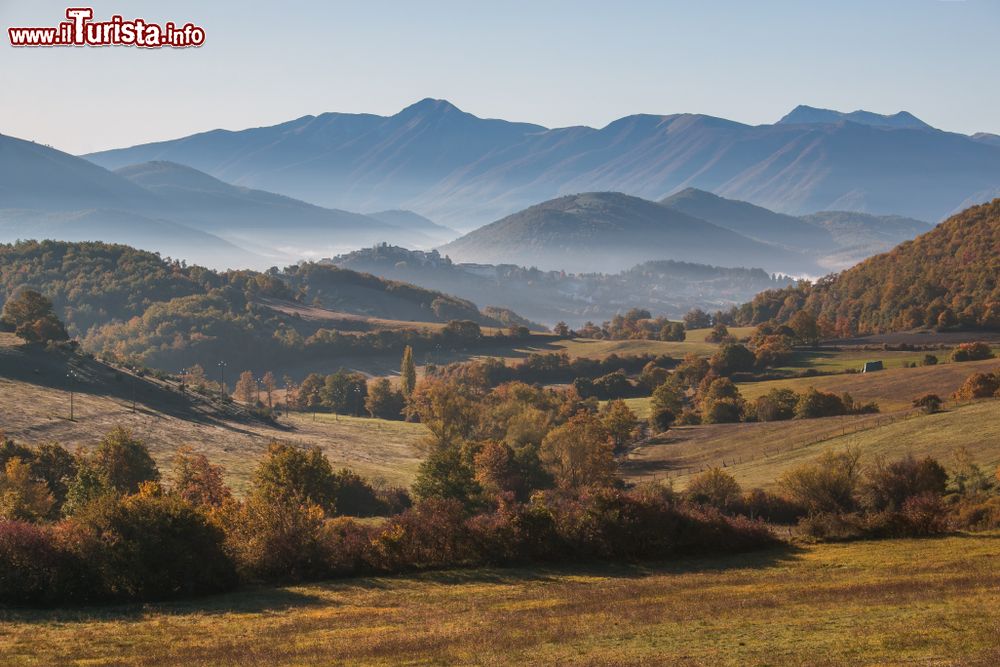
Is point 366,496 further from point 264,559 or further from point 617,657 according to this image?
point 617,657

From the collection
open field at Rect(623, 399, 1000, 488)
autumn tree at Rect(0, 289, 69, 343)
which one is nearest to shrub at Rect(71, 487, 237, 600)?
open field at Rect(623, 399, 1000, 488)

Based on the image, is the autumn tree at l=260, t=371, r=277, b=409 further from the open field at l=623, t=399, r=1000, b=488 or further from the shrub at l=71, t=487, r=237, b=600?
the shrub at l=71, t=487, r=237, b=600

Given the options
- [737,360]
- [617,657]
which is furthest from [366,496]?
[737,360]

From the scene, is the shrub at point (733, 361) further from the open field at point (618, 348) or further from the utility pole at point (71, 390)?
the utility pole at point (71, 390)

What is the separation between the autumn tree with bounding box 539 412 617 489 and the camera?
8606cm

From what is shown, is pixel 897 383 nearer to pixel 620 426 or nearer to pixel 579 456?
pixel 620 426

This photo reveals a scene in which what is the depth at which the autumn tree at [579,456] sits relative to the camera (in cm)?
8606

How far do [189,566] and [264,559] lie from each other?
12.4ft

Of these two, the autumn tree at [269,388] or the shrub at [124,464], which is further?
the autumn tree at [269,388]

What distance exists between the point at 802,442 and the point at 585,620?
59.7 m

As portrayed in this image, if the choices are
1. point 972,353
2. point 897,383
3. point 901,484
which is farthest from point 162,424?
point 972,353

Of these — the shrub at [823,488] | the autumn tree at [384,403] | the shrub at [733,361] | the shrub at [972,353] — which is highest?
the shrub at [972,353]

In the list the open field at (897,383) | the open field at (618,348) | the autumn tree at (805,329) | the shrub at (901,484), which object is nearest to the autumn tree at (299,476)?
the shrub at (901,484)

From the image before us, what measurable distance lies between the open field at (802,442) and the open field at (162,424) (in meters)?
25.3
